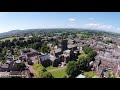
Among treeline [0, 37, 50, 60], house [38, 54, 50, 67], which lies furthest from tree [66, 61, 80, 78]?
treeline [0, 37, 50, 60]

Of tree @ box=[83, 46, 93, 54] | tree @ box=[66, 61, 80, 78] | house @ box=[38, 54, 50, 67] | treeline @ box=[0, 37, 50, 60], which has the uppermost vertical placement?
treeline @ box=[0, 37, 50, 60]

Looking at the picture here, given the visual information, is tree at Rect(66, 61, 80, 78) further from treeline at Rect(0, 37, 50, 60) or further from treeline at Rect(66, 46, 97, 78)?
treeline at Rect(0, 37, 50, 60)

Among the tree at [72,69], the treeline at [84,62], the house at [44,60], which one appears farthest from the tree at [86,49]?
the house at [44,60]

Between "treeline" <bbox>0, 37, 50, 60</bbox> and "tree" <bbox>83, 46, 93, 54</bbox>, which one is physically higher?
"treeline" <bbox>0, 37, 50, 60</bbox>

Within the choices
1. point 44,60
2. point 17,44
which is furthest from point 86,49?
point 17,44

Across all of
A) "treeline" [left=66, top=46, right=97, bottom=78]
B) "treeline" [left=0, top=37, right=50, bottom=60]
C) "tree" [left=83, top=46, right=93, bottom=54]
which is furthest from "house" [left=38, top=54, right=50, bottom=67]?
"tree" [left=83, top=46, right=93, bottom=54]

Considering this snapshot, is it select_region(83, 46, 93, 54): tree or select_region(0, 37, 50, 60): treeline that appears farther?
select_region(83, 46, 93, 54): tree

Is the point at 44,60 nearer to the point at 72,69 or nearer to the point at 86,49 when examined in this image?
the point at 72,69

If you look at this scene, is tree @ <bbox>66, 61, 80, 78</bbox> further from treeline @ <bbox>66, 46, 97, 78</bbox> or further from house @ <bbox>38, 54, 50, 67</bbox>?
house @ <bbox>38, 54, 50, 67</bbox>

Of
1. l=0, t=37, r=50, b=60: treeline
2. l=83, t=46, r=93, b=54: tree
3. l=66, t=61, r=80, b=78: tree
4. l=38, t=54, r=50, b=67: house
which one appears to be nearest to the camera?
l=0, t=37, r=50, b=60: treeline

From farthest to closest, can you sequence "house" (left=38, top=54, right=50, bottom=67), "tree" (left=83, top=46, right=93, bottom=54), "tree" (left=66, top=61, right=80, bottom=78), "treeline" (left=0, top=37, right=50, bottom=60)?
"tree" (left=83, top=46, right=93, bottom=54) → "house" (left=38, top=54, right=50, bottom=67) → "tree" (left=66, top=61, right=80, bottom=78) → "treeline" (left=0, top=37, right=50, bottom=60)
